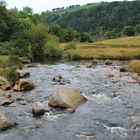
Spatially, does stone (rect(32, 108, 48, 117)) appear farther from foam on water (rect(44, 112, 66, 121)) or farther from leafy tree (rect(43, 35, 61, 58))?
leafy tree (rect(43, 35, 61, 58))

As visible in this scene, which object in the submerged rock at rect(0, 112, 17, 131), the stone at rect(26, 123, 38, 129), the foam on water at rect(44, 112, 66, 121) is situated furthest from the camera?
the foam on water at rect(44, 112, 66, 121)

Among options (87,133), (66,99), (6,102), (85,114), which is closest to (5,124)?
(87,133)

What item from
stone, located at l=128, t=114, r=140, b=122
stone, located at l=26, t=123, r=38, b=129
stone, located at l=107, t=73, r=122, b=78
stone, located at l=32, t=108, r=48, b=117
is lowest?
stone, located at l=128, t=114, r=140, b=122

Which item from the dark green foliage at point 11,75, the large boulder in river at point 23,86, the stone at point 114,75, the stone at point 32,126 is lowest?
the stone at point 114,75

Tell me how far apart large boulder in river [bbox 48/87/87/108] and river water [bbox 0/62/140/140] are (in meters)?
0.70

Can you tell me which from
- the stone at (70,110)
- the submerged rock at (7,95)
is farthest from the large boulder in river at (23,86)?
the stone at (70,110)

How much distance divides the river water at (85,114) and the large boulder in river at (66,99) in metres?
0.70

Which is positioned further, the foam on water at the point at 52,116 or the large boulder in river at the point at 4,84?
the large boulder in river at the point at 4,84

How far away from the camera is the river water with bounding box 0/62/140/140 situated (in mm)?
24734

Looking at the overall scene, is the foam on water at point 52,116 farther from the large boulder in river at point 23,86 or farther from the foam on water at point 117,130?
the large boulder in river at point 23,86

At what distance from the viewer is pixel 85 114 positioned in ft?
98.7

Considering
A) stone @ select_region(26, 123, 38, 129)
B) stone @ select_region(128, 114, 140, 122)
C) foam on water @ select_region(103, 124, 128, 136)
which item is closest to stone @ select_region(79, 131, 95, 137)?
foam on water @ select_region(103, 124, 128, 136)

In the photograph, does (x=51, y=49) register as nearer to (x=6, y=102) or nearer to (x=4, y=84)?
(x=4, y=84)

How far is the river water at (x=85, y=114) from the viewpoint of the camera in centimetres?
2473
